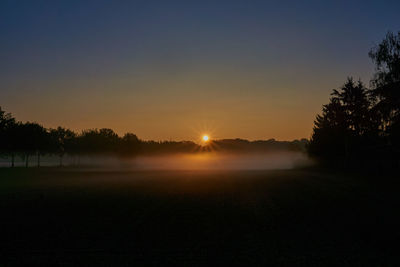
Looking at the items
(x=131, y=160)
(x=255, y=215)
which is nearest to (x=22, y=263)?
(x=255, y=215)

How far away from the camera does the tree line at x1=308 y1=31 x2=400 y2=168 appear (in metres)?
35.6

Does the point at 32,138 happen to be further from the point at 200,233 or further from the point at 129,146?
the point at 200,233

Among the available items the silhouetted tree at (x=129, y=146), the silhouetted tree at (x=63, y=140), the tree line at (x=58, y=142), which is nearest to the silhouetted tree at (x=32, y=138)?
the tree line at (x=58, y=142)

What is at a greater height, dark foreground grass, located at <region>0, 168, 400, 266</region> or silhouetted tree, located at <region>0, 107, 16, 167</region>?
silhouetted tree, located at <region>0, 107, 16, 167</region>

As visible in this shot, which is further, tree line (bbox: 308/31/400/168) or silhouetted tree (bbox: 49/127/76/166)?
silhouetted tree (bbox: 49/127/76/166)

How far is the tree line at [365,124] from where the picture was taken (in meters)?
35.6

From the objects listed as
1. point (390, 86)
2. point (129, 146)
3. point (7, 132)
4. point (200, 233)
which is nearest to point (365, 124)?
point (390, 86)

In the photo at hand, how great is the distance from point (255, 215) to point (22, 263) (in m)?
9.87

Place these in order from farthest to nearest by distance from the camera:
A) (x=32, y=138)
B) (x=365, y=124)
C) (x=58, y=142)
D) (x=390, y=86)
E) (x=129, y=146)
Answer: (x=129, y=146) → (x=58, y=142) → (x=32, y=138) → (x=365, y=124) → (x=390, y=86)

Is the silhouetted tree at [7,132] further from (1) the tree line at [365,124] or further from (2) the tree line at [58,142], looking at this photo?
(1) the tree line at [365,124]

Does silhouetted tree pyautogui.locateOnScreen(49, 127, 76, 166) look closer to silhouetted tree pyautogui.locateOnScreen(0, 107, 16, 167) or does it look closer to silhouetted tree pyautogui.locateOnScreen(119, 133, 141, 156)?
silhouetted tree pyautogui.locateOnScreen(119, 133, 141, 156)

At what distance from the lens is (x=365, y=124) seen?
51.2 metres

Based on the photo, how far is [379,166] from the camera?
42312 mm

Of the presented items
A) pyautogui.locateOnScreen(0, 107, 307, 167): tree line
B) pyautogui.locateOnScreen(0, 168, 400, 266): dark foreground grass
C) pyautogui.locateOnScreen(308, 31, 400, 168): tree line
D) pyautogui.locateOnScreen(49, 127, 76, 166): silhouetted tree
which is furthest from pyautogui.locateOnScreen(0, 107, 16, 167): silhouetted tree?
pyautogui.locateOnScreen(308, 31, 400, 168): tree line
